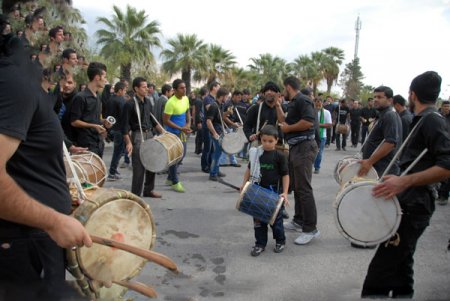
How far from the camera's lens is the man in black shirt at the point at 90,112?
5.05 metres

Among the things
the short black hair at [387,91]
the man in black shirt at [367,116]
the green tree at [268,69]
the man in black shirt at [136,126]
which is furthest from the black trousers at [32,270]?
the green tree at [268,69]

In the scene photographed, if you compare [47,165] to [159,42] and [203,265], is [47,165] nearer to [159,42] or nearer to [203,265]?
[203,265]

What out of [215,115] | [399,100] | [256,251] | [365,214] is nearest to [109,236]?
[365,214]

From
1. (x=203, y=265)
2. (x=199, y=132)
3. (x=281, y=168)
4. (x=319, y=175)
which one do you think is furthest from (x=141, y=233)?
(x=199, y=132)

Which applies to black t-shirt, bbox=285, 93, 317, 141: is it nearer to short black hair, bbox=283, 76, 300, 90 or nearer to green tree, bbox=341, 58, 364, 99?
short black hair, bbox=283, 76, 300, 90

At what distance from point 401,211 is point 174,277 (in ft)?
7.05

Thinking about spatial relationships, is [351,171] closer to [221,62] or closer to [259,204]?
[259,204]

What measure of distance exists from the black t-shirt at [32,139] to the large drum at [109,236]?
0.20 meters

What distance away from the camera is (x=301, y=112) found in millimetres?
4934

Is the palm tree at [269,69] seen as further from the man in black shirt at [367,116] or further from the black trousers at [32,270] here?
the black trousers at [32,270]

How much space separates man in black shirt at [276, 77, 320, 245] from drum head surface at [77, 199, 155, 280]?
286 cm

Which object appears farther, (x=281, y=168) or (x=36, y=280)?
(x=281, y=168)

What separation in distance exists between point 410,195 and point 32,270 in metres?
2.65

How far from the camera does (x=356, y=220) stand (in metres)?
3.32
